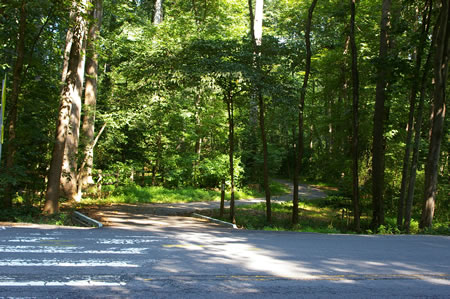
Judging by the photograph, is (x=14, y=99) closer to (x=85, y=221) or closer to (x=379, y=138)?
(x=85, y=221)

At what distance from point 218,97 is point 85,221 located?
7.98 meters

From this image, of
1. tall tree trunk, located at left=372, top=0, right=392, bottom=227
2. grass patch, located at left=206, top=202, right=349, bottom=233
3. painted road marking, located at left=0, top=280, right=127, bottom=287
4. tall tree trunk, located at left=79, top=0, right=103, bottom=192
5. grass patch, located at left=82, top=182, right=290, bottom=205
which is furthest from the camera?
grass patch, located at left=82, top=182, right=290, bottom=205

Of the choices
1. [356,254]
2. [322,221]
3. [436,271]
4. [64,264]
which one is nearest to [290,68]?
[322,221]

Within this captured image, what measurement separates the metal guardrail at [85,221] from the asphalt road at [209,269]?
119 inches

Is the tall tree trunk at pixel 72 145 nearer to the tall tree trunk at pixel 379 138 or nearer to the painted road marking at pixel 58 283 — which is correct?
the tall tree trunk at pixel 379 138

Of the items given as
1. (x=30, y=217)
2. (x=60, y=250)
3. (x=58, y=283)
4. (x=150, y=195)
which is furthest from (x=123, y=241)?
(x=150, y=195)

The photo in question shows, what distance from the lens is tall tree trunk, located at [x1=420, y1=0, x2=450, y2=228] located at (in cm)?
1356

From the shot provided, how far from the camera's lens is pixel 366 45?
21688mm

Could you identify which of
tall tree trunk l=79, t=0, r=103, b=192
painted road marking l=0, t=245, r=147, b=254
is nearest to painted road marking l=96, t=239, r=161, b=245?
painted road marking l=0, t=245, r=147, b=254

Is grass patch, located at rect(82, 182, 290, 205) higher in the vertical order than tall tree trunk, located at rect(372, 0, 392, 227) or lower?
lower

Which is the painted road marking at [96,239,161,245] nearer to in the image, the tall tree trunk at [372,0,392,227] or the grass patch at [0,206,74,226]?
the grass patch at [0,206,74,226]

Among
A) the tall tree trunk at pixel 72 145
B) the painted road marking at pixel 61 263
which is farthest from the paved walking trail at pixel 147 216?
the painted road marking at pixel 61 263

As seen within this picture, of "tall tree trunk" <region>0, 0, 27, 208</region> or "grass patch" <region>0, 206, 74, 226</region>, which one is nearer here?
"grass patch" <region>0, 206, 74, 226</region>

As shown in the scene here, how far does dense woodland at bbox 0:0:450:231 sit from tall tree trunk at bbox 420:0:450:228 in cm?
5
